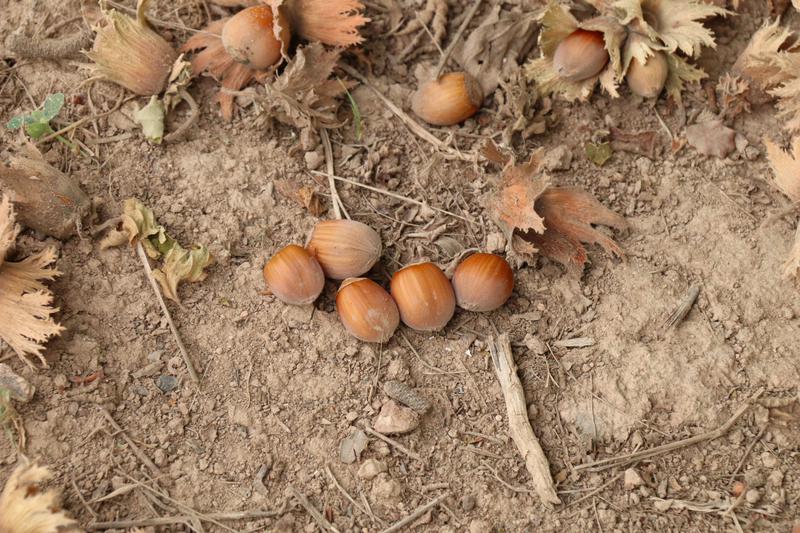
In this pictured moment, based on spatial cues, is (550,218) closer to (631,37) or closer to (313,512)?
(631,37)

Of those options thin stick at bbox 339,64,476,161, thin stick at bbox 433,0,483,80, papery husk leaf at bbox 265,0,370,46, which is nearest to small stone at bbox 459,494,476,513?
thin stick at bbox 339,64,476,161

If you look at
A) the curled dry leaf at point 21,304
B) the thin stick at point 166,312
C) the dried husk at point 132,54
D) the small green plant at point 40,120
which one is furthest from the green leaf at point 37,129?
the thin stick at point 166,312

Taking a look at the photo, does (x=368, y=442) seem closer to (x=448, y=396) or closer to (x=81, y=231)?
(x=448, y=396)

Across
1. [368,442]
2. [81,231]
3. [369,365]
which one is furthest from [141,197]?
[368,442]

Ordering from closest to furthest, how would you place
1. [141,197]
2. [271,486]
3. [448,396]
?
1. [271,486]
2. [448,396]
3. [141,197]

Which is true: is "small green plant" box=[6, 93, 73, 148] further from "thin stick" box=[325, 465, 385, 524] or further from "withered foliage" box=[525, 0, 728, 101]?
"withered foliage" box=[525, 0, 728, 101]

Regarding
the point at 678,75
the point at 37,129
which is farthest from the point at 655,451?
the point at 37,129

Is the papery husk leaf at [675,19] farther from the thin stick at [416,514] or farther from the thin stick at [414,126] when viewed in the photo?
the thin stick at [416,514]

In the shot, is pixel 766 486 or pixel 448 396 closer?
pixel 766 486
